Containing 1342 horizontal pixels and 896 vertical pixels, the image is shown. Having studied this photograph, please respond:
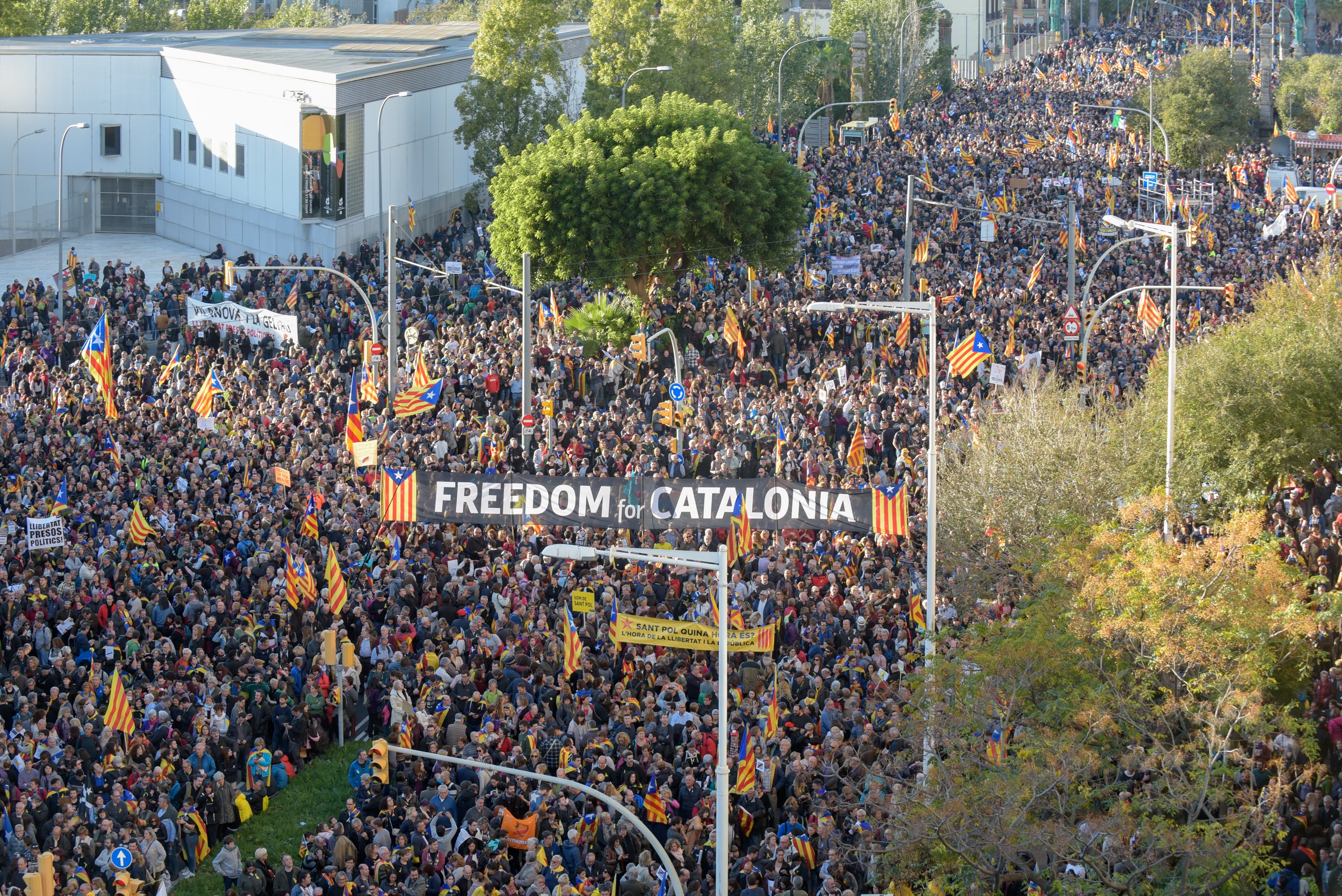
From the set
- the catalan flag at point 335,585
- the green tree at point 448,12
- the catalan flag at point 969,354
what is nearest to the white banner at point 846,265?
the catalan flag at point 969,354

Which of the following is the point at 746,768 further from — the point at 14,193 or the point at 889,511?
the point at 14,193

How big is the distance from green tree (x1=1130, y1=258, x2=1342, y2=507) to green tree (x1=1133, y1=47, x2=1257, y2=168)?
172ft

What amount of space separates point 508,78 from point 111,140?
46.9 feet

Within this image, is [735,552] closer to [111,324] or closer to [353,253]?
[111,324]

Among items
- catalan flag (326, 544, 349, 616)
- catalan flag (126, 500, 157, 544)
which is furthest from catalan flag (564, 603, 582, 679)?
catalan flag (126, 500, 157, 544)

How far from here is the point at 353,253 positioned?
197ft

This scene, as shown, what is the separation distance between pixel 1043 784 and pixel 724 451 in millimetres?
16342

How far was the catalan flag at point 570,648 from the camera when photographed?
83.7 feet

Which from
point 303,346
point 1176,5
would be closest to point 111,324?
point 303,346

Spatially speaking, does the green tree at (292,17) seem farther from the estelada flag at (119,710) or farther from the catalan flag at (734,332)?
the estelada flag at (119,710)

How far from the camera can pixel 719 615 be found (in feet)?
58.7

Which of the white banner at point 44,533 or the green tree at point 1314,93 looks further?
the green tree at point 1314,93

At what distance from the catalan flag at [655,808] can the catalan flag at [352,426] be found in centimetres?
1405

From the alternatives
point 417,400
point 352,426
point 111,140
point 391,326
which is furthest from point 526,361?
point 111,140
